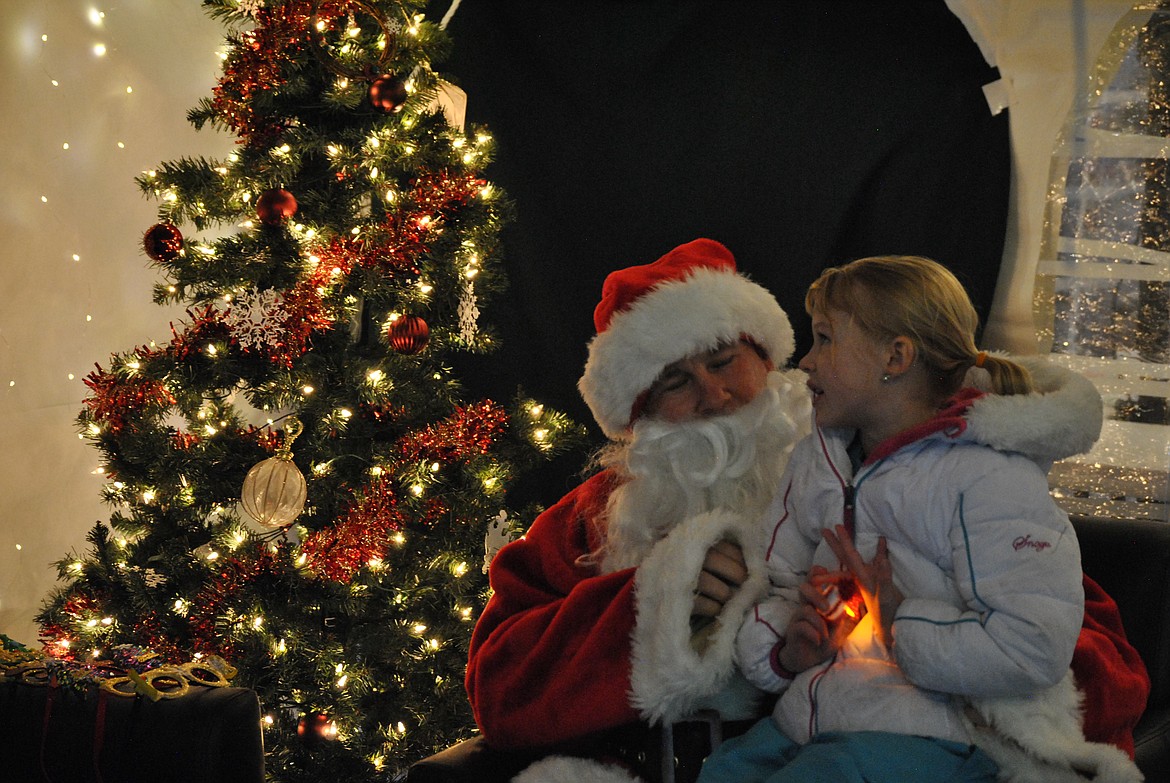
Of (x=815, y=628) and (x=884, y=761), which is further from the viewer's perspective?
(x=815, y=628)

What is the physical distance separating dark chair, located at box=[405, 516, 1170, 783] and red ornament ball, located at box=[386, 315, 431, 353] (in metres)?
1.16

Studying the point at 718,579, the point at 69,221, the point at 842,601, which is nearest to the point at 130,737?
the point at 718,579

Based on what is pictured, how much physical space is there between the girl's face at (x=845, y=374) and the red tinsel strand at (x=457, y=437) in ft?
4.37

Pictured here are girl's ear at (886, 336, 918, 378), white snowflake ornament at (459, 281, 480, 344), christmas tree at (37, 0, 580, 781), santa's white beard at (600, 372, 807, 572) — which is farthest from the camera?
white snowflake ornament at (459, 281, 480, 344)

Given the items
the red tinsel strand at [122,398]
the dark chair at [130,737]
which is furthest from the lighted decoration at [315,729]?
the red tinsel strand at [122,398]

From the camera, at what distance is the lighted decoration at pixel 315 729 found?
109 inches

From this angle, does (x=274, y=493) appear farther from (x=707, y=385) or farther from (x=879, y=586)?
(x=879, y=586)

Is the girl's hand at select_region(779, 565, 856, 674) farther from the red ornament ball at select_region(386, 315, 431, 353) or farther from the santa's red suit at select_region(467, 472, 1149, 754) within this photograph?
the red ornament ball at select_region(386, 315, 431, 353)

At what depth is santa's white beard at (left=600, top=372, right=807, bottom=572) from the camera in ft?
7.43

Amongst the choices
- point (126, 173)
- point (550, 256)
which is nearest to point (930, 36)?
point (550, 256)

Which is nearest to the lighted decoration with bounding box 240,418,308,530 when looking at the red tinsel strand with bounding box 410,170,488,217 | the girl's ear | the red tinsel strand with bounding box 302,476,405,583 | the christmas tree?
the christmas tree

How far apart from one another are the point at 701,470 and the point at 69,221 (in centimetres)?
279

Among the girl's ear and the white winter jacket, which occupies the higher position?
the girl's ear

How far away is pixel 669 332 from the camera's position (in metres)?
2.31
